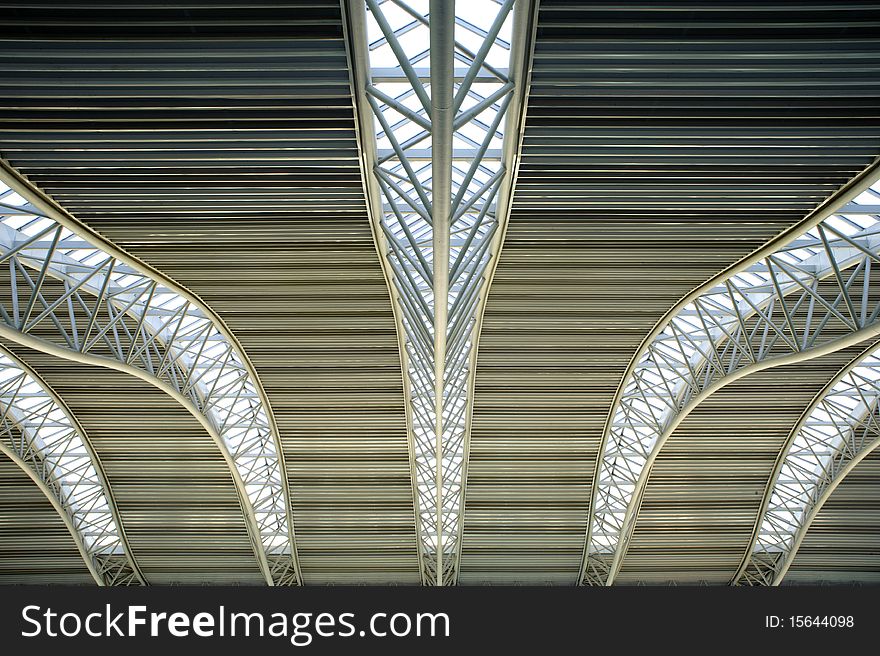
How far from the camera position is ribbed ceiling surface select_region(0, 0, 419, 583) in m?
14.3

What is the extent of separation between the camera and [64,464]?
1523 inches

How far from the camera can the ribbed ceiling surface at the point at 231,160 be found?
563 inches

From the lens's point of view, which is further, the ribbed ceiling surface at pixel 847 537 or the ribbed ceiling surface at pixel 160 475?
the ribbed ceiling surface at pixel 847 537

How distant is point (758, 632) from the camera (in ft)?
41.5

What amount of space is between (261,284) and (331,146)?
28.4ft

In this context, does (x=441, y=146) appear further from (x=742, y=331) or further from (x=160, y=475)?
(x=160, y=475)

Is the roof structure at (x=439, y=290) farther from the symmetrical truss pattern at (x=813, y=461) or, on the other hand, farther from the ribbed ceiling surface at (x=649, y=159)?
the symmetrical truss pattern at (x=813, y=461)

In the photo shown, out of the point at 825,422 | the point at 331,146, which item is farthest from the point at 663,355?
the point at 331,146

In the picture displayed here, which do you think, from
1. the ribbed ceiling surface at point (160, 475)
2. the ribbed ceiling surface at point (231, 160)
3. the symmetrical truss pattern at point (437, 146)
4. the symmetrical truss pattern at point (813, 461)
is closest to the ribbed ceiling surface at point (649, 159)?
the symmetrical truss pattern at point (437, 146)

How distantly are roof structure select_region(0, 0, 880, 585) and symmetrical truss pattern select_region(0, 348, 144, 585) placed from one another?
194mm

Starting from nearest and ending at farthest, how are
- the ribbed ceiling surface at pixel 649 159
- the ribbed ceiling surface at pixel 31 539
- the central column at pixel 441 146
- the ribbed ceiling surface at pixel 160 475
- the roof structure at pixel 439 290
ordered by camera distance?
the central column at pixel 441 146 < the ribbed ceiling surface at pixel 649 159 < the roof structure at pixel 439 290 < the ribbed ceiling surface at pixel 160 475 < the ribbed ceiling surface at pixel 31 539

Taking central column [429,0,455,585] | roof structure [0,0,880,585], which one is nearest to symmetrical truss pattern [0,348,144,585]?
roof structure [0,0,880,585]

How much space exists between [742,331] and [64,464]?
30.4 m

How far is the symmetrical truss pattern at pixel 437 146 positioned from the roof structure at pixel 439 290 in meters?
0.10
